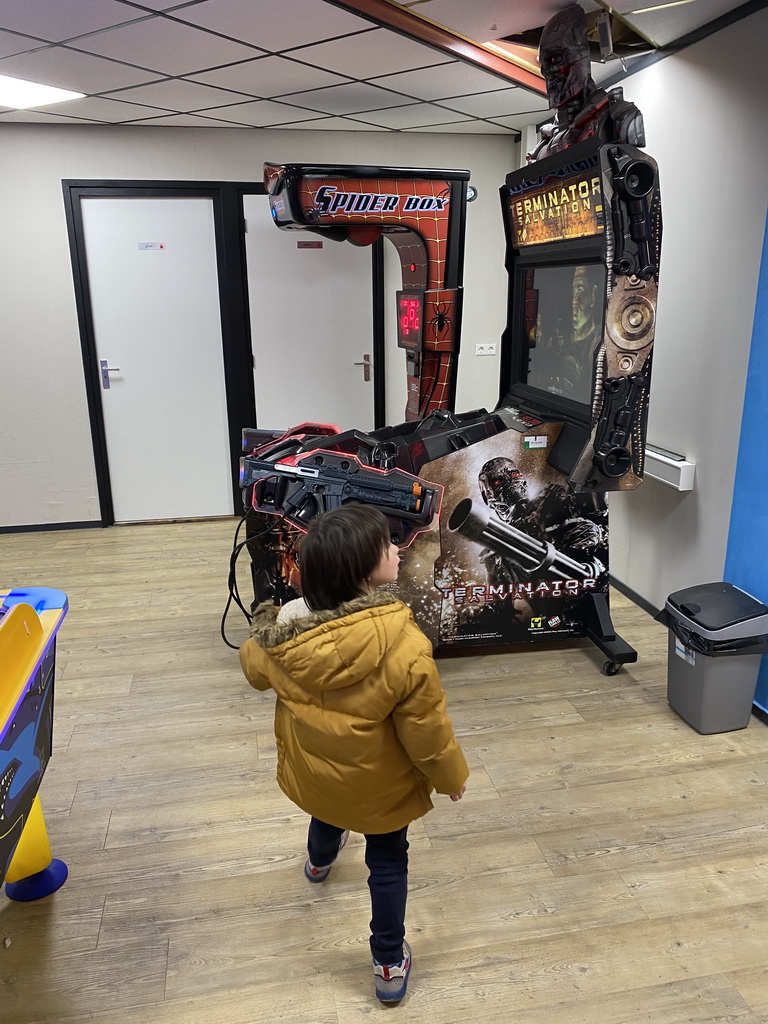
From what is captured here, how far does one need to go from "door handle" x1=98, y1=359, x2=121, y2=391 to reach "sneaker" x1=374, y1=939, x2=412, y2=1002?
399 centimetres

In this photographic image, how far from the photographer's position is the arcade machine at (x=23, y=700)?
1.35m

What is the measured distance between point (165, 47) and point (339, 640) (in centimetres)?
268

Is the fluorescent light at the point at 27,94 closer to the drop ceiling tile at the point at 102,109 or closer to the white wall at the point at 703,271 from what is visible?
the drop ceiling tile at the point at 102,109

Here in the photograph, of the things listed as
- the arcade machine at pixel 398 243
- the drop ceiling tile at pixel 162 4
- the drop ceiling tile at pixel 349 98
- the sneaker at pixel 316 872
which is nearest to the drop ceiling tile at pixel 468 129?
the drop ceiling tile at pixel 349 98

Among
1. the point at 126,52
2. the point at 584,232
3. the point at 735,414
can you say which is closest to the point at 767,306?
the point at 735,414

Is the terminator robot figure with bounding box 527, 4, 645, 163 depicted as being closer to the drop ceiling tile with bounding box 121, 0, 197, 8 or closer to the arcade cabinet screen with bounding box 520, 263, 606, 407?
the arcade cabinet screen with bounding box 520, 263, 606, 407

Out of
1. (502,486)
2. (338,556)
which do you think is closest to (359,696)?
(338,556)

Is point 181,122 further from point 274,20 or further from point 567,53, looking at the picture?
point 567,53

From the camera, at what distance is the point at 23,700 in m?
1.39

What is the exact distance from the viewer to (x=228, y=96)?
3.60 metres

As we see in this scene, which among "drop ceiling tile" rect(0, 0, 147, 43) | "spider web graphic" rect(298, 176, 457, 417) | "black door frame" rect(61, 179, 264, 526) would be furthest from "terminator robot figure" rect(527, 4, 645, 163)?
"black door frame" rect(61, 179, 264, 526)

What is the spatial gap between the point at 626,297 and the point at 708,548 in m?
1.17

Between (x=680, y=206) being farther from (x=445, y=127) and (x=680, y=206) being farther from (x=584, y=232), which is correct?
(x=445, y=127)

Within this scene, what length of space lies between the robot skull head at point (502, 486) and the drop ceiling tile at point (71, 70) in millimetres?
2296
